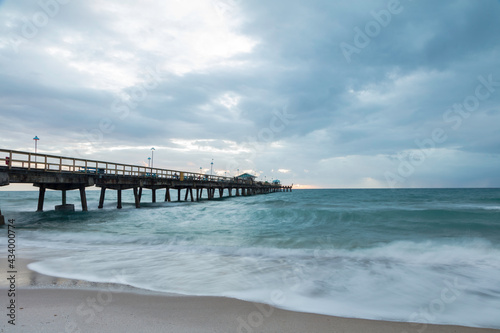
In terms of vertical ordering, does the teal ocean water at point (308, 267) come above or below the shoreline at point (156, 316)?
below

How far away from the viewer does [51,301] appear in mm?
4891

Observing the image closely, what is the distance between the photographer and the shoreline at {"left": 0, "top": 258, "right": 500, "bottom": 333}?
4.00m

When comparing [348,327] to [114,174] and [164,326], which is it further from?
[114,174]

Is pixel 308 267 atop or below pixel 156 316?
below

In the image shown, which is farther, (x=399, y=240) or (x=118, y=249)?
(x=399, y=240)

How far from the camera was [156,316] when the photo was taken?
14.4 feet

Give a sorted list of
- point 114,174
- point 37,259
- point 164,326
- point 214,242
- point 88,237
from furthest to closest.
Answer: point 114,174 → point 88,237 → point 214,242 → point 37,259 → point 164,326

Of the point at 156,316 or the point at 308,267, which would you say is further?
the point at 308,267

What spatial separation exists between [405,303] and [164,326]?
15.9ft

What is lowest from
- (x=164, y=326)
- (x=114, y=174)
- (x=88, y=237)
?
(x=88, y=237)

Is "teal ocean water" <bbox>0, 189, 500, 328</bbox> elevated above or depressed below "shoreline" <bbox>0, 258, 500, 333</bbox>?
below

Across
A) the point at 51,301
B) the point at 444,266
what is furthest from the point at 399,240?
the point at 51,301

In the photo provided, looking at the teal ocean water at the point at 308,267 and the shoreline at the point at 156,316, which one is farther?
the teal ocean water at the point at 308,267

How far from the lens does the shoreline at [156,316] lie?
13.1 feet
